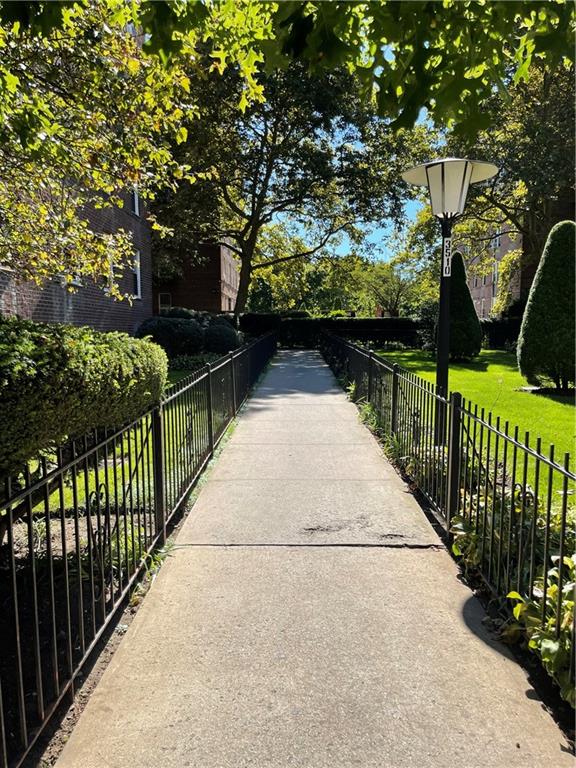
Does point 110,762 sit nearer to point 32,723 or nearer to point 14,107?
point 32,723

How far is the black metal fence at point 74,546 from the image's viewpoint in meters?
2.32

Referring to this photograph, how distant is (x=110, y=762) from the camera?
2211 mm

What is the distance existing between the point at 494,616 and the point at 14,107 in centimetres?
492

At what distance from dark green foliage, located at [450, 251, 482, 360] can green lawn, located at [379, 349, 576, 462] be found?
0.86 m

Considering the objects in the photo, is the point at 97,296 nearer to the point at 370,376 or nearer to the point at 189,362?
the point at 189,362

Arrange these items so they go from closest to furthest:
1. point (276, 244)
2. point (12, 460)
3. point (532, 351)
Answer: point (12, 460) < point (532, 351) < point (276, 244)

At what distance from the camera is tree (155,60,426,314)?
19.4 m

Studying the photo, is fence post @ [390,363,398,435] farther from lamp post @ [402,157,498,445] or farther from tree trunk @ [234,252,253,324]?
tree trunk @ [234,252,253,324]

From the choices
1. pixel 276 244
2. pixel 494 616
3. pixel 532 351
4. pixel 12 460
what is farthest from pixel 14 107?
pixel 276 244

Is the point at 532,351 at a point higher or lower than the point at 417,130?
lower

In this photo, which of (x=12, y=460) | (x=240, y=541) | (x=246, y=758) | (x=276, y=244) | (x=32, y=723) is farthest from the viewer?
(x=276, y=244)

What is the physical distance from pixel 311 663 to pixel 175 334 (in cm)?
1614

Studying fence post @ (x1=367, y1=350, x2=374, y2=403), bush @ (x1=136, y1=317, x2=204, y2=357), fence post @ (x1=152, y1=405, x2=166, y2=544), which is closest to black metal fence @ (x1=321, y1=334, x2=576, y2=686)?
fence post @ (x1=367, y1=350, x2=374, y2=403)

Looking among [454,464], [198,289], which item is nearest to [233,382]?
[454,464]
